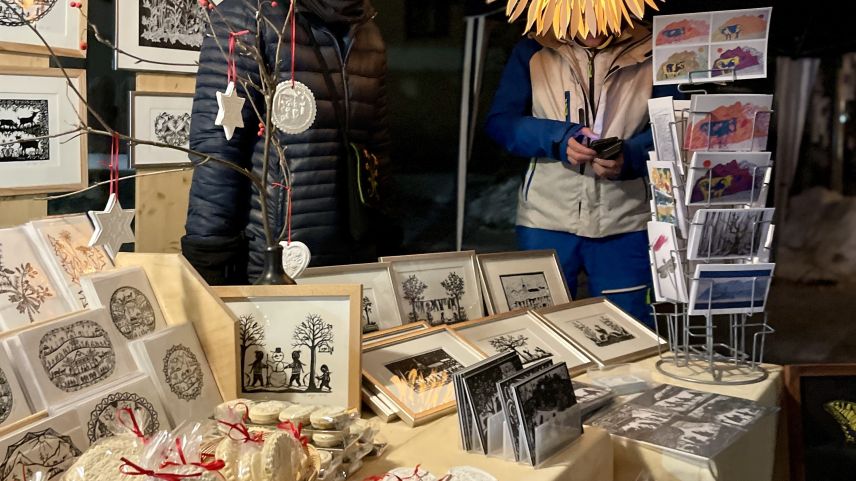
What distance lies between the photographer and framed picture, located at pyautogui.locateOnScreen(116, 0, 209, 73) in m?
2.28

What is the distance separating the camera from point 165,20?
94.3 inches

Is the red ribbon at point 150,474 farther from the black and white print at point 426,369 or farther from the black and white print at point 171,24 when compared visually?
the black and white print at point 171,24

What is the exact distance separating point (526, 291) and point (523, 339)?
0.98 feet

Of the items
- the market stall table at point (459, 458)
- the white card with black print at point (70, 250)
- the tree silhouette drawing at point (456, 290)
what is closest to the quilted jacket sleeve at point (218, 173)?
the tree silhouette drawing at point (456, 290)

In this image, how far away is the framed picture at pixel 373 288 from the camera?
1880 millimetres

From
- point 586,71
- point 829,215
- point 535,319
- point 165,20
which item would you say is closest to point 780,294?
point 829,215

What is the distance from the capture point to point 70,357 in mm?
1239

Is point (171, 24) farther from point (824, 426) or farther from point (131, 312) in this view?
point (824, 426)

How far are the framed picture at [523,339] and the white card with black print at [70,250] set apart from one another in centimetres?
80

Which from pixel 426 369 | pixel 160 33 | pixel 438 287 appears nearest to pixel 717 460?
pixel 426 369

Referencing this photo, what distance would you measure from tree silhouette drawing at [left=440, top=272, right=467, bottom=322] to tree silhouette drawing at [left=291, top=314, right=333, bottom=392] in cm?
58

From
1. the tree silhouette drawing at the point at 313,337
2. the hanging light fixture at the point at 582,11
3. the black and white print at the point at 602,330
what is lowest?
the black and white print at the point at 602,330

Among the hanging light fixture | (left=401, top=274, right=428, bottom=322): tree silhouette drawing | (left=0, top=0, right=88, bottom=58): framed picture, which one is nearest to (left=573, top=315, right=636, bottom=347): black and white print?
(left=401, top=274, right=428, bottom=322): tree silhouette drawing

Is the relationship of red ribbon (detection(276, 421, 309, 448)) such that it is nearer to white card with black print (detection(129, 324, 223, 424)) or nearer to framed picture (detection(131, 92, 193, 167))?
white card with black print (detection(129, 324, 223, 424))
